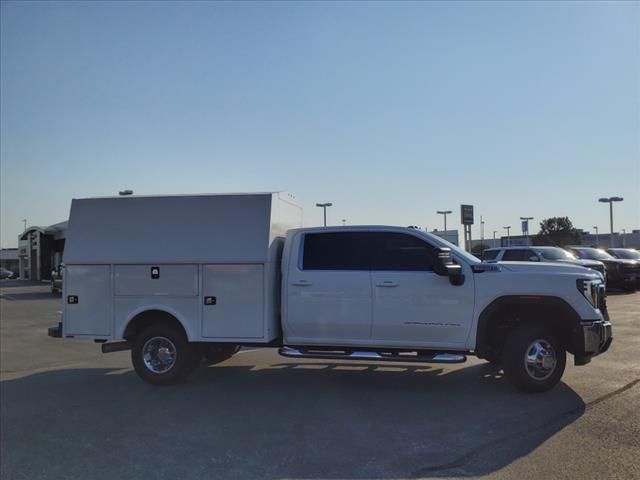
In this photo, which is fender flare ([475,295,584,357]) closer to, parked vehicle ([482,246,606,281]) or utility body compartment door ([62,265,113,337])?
utility body compartment door ([62,265,113,337])

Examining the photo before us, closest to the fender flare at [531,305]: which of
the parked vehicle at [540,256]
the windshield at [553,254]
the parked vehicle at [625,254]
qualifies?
the parked vehicle at [540,256]

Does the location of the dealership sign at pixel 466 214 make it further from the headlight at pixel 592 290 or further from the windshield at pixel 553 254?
the headlight at pixel 592 290

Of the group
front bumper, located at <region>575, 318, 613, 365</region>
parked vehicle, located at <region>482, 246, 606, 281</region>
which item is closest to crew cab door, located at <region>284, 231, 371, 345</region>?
front bumper, located at <region>575, 318, 613, 365</region>

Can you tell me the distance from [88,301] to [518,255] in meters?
15.8

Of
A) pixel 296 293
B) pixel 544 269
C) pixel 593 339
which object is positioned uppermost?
pixel 544 269

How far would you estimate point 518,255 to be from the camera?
20.2 metres

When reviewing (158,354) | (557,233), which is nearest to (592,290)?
(158,354)

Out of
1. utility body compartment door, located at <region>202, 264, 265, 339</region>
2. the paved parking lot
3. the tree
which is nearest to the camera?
the paved parking lot

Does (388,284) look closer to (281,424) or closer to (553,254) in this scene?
(281,424)

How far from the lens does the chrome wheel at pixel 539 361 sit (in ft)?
23.1

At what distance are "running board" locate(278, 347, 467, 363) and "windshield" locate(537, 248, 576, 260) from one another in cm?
1415

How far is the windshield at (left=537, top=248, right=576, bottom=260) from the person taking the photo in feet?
65.9

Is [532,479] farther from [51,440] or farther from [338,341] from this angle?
[51,440]

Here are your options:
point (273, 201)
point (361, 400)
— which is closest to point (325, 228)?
point (273, 201)
